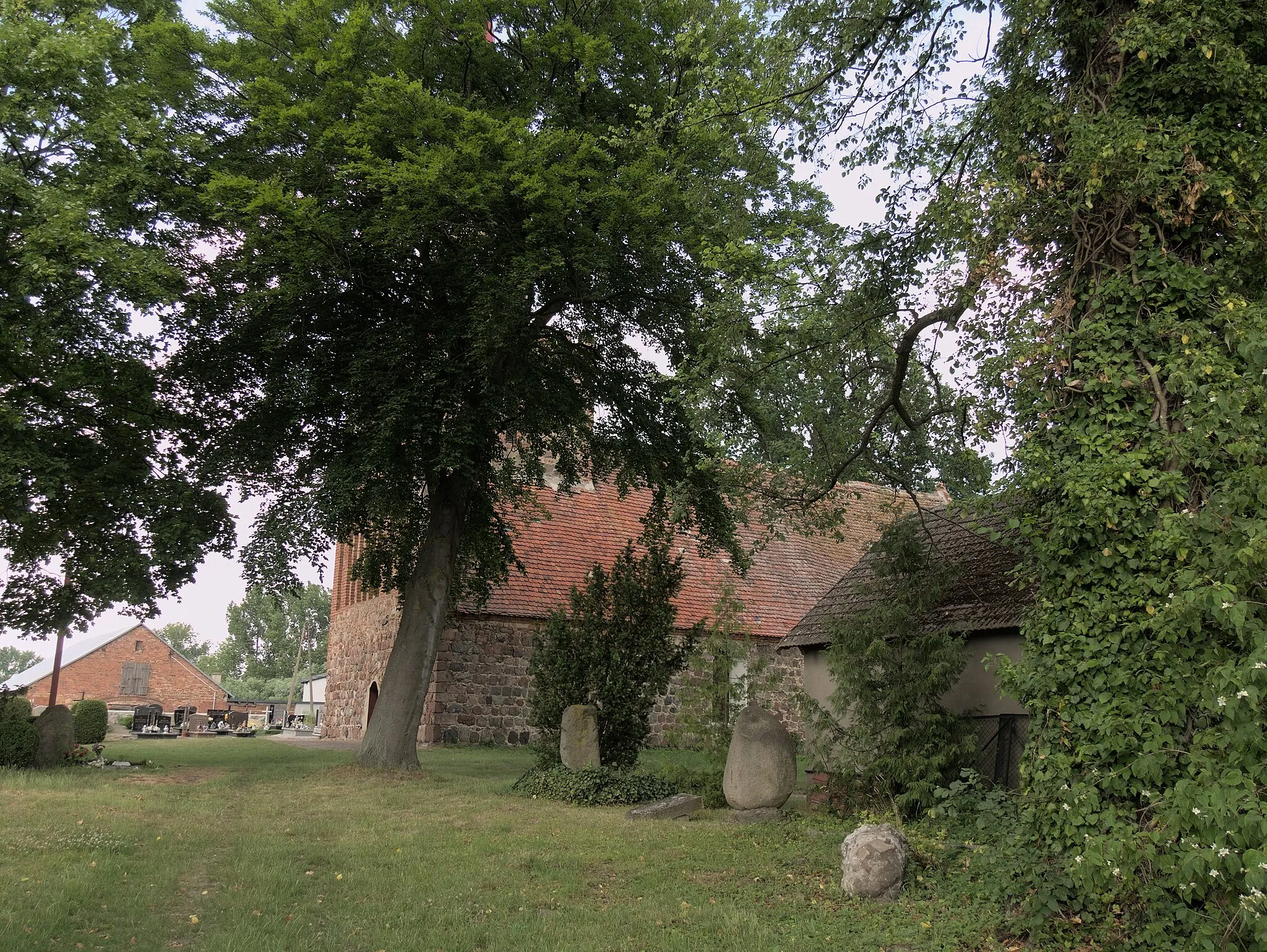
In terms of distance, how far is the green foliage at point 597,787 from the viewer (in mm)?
13609

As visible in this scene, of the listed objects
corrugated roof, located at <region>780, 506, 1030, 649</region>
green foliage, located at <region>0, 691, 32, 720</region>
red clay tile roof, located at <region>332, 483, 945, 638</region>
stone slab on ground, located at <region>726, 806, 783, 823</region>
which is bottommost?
stone slab on ground, located at <region>726, 806, 783, 823</region>

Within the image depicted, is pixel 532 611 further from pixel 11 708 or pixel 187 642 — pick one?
pixel 187 642

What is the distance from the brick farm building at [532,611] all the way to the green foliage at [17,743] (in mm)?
6018

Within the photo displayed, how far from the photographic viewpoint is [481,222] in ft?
48.6

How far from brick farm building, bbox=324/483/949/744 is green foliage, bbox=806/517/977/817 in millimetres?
7749

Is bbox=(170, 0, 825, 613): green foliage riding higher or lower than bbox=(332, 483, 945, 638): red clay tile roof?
higher

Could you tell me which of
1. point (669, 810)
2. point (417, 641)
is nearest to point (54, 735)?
point (417, 641)

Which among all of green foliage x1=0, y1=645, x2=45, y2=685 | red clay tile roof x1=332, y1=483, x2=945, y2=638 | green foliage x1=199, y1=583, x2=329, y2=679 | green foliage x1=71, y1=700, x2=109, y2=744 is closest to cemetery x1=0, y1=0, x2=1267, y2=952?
red clay tile roof x1=332, y1=483, x2=945, y2=638

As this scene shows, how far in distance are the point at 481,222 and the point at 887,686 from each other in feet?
29.1

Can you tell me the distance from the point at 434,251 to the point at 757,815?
10194 mm

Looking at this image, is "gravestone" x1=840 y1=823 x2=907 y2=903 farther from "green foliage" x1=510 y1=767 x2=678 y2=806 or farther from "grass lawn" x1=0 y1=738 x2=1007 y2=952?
"green foliage" x1=510 y1=767 x2=678 y2=806

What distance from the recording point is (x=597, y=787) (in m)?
13.8

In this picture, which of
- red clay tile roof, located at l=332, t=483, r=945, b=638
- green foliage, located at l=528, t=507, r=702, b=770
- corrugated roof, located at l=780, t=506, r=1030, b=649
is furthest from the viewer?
red clay tile roof, located at l=332, t=483, r=945, b=638

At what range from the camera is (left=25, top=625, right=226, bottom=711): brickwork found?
4578 cm
